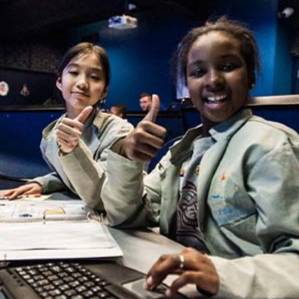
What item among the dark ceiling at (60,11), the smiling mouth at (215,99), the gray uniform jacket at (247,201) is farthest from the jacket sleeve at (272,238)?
the dark ceiling at (60,11)

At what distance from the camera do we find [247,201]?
741mm

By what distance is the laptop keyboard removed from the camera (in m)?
0.59

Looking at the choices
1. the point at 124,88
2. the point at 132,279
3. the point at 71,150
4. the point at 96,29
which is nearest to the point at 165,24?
the point at 124,88

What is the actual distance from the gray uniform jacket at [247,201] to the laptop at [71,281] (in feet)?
0.41

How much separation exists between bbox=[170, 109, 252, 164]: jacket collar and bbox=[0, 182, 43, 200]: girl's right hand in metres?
0.65

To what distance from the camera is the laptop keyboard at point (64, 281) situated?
0.59 meters

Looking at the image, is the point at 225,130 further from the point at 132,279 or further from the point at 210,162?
the point at 132,279

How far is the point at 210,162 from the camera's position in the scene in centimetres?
83

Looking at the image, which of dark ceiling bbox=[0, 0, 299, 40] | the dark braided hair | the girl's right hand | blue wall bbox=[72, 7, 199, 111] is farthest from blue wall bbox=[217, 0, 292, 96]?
the dark braided hair

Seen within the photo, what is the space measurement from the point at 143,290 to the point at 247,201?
25 cm

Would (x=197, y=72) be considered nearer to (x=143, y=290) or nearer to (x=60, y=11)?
(x=143, y=290)

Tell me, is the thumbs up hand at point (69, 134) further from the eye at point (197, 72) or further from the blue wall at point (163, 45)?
the blue wall at point (163, 45)

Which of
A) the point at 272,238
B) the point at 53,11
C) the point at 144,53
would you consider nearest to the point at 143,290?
the point at 272,238

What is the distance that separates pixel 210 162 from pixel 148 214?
0.32m
